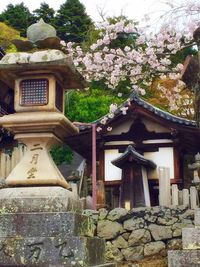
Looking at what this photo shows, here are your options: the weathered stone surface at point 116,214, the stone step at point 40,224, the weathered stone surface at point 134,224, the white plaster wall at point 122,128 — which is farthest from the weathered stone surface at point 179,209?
the stone step at point 40,224

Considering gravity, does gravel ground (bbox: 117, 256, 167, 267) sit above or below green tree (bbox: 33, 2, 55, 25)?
below

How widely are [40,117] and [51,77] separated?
0.52 m

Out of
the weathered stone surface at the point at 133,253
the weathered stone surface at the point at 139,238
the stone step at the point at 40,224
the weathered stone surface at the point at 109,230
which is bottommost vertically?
the weathered stone surface at the point at 133,253

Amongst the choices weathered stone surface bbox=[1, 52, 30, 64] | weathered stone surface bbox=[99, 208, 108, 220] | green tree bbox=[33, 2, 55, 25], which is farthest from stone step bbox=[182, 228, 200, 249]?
green tree bbox=[33, 2, 55, 25]

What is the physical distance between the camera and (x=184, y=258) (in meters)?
6.58

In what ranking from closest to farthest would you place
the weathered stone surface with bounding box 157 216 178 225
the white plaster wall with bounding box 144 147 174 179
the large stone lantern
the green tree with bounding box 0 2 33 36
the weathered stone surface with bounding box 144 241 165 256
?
the large stone lantern → the weathered stone surface with bounding box 144 241 165 256 → the weathered stone surface with bounding box 157 216 178 225 → the white plaster wall with bounding box 144 147 174 179 → the green tree with bounding box 0 2 33 36

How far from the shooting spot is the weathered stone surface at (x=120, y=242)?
41.6 ft

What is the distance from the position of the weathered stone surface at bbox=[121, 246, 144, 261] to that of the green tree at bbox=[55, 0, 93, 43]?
2200 cm

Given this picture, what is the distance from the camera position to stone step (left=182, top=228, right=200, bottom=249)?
21.8 feet

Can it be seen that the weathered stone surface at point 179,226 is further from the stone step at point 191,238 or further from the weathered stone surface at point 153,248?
the stone step at point 191,238

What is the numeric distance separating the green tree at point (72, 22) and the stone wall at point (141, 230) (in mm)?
21303

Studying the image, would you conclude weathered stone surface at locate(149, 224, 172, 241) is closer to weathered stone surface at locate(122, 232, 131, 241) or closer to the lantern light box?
weathered stone surface at locate(122, 232, 131, 241)

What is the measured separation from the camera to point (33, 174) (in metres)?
5.18

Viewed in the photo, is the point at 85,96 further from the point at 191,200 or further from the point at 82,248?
the point at 82,248
